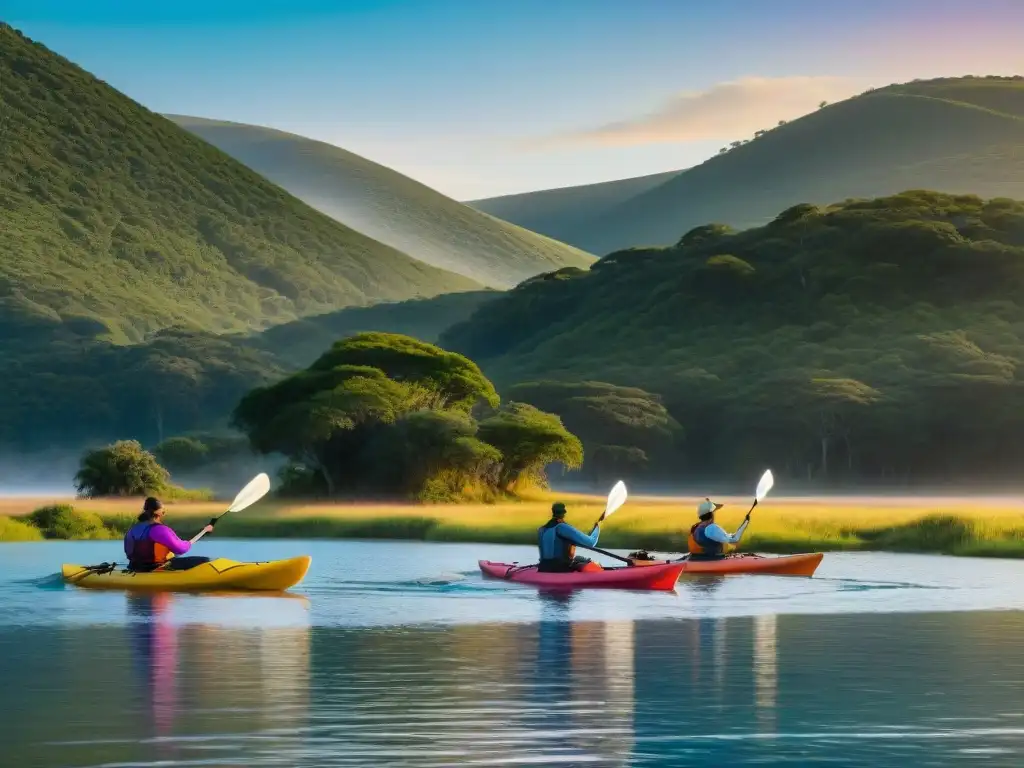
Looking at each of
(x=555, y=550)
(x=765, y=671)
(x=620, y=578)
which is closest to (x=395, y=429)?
(x=555, y=550)

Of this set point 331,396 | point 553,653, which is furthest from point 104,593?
point 331,396

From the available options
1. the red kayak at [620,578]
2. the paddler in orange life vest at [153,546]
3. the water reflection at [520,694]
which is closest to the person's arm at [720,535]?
the red kayak at [620,578]

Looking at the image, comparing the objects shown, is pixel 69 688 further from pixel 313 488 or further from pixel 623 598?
pixel 313 488

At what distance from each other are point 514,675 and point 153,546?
16510mm

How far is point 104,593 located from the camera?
41.6 m

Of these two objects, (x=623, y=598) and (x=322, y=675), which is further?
(x=623, y=598)

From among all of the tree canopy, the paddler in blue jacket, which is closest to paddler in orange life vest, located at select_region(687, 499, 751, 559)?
the paddler in blue jacket

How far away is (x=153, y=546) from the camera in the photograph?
134 feet

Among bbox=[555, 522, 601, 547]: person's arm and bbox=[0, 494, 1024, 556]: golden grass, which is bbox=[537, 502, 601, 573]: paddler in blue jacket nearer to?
bbox=[555, 522, 601, 547]: person's arm

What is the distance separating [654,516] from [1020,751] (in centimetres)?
4582

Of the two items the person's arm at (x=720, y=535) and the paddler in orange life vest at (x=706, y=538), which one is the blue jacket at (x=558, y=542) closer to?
the person's arm at (x=720, y=535)

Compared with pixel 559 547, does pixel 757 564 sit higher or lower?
lower

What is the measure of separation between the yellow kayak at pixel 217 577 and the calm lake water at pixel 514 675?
38 centimetres

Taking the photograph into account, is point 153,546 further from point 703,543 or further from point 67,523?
point 67,523
